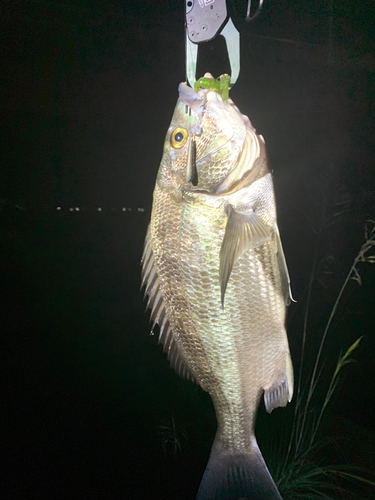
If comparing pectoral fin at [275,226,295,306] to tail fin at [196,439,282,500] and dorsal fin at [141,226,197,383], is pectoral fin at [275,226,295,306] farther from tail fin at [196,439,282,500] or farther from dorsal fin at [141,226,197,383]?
tail fin at [196,439,282,500]

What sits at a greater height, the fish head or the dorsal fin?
the fish head

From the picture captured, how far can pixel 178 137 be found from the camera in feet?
2.88

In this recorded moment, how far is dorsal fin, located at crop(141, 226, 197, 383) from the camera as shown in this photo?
3.27 ft

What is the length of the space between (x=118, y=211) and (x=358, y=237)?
109 centimetres

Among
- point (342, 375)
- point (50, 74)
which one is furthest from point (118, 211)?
point (342, 375)

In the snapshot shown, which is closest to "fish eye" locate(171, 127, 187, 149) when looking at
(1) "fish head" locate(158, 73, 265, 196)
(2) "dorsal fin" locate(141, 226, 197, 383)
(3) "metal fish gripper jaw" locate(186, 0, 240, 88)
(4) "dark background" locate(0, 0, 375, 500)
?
(1) "fish head" locate(158, 73, 265, 196)

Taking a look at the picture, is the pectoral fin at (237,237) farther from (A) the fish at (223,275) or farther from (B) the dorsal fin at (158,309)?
(B) the dorsal fin at (158,309)

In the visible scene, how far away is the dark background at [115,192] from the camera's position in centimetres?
128

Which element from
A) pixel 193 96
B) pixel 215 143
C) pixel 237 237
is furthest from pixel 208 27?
pixel 237 237

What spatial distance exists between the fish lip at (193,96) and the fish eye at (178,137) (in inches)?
2.4

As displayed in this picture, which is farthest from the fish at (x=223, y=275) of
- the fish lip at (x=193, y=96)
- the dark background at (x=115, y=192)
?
the dark background at (x=115, y=192)

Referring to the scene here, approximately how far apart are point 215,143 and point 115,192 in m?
0.63

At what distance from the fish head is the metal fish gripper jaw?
0.07 meters

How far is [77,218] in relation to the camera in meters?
1.37
